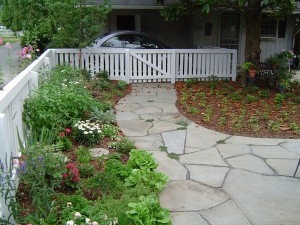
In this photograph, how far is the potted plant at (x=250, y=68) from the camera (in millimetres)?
9008

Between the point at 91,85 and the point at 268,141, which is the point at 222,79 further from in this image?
the point at 268,141

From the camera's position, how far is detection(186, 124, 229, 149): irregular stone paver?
5328mm

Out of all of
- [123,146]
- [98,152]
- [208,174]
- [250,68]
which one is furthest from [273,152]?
[250,68]

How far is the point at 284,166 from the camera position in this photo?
455 cm

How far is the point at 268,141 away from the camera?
5.50 metres

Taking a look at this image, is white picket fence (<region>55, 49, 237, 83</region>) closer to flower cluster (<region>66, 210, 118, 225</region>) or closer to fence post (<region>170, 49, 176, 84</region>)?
fence post (<region>170, 49, 176, 84</region>)

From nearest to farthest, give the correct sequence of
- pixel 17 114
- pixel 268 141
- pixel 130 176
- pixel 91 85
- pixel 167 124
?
pixel 130 176 < pixel 17 114 < pixel 268 141 < pixel 167 124 < pixel 91 85

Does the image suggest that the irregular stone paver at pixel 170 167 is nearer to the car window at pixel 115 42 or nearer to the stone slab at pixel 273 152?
the stone slab at pixel 273 152

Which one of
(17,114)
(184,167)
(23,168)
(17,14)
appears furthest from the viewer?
(17,14)

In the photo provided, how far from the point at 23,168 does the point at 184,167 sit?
213cm

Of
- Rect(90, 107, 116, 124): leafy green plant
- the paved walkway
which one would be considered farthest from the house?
Rect(90, 107, 116, 124): leafy green plant

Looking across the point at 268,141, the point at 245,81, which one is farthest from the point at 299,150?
the point at 245,81

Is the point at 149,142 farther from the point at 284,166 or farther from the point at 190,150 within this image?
the point at 284,166

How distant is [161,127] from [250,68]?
13.5 feet
